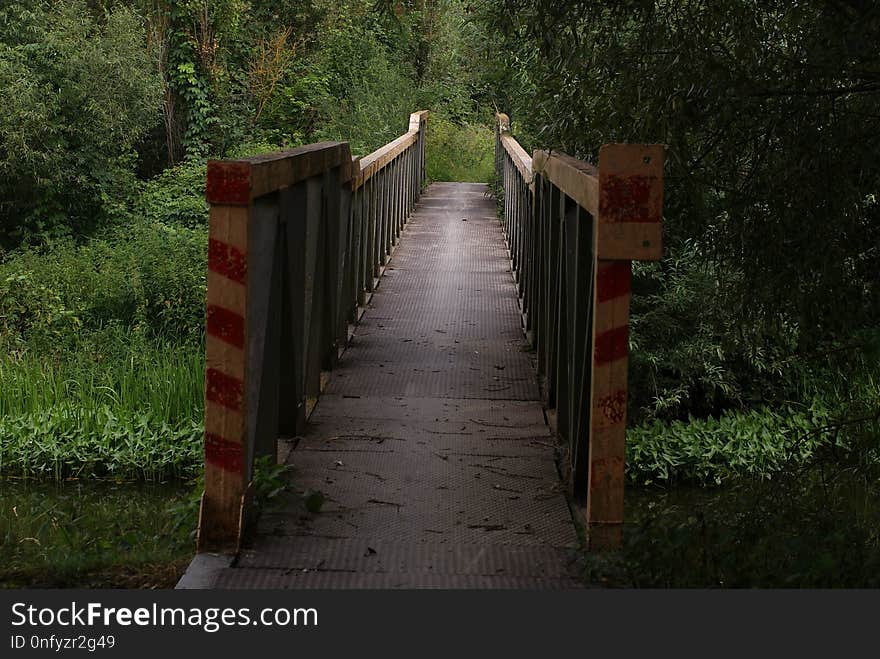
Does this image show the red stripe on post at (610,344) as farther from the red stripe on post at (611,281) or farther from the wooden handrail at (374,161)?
the wooden handrail at (374,161)

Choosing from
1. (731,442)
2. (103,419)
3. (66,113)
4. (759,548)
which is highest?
(66,113)

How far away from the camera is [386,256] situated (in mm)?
11523

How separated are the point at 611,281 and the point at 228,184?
4.00ft

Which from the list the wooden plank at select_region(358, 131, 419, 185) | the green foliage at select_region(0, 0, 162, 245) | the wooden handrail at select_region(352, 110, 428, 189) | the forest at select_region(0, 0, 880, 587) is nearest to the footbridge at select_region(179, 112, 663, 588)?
the forest at select_region(0, 0, 880, 587)

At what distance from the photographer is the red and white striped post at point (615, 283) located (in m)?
3.75

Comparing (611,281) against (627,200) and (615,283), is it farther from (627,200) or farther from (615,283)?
(627,200)

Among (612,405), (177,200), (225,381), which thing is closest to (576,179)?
(612,405)

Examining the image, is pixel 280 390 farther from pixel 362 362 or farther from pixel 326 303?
pixel 362 362

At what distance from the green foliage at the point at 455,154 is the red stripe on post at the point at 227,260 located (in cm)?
2110

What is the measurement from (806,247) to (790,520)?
1261 mm

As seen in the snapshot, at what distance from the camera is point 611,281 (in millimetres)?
3818

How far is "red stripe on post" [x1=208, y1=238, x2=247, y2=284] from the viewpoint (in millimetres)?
3928

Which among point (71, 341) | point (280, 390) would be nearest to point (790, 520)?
point (280, 390)

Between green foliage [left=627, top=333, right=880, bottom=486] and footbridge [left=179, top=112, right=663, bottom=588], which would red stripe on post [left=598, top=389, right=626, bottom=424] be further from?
green foliage [left=627, top=333, right=880, bottom=486]
